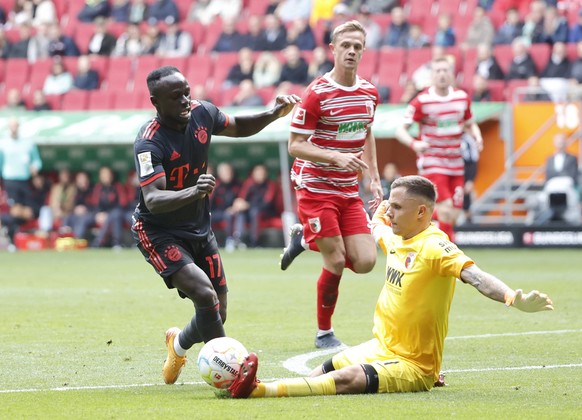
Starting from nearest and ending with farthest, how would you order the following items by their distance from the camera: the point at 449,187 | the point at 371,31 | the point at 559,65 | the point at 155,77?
the point at 155,77 → the point at 449,187 → the point at 559,65 → the point at 371,31

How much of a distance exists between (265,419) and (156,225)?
84.9 inches

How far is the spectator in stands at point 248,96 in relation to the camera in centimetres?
2478

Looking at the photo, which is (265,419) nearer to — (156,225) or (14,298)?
(156,225)

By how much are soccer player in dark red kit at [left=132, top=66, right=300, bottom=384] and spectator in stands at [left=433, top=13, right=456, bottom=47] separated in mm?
16827

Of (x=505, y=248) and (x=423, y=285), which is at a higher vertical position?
(x=423, y=285)

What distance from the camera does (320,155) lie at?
952cm

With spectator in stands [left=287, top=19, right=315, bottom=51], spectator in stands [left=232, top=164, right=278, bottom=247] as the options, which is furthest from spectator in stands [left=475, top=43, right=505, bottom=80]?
spectator in stands [left=232, top=164, right=278, bottom=247]

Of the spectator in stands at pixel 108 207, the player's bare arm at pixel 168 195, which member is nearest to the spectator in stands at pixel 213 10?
the spectator in stands at pixel 108 207

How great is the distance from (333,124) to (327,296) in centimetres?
141

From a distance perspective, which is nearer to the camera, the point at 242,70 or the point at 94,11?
the point at 242,70

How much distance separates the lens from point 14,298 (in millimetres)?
14062

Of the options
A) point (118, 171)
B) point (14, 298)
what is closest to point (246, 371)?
point (14, 298)

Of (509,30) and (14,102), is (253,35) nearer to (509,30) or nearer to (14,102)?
(14,102)

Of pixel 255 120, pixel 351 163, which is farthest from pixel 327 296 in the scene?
pixel 255 120
